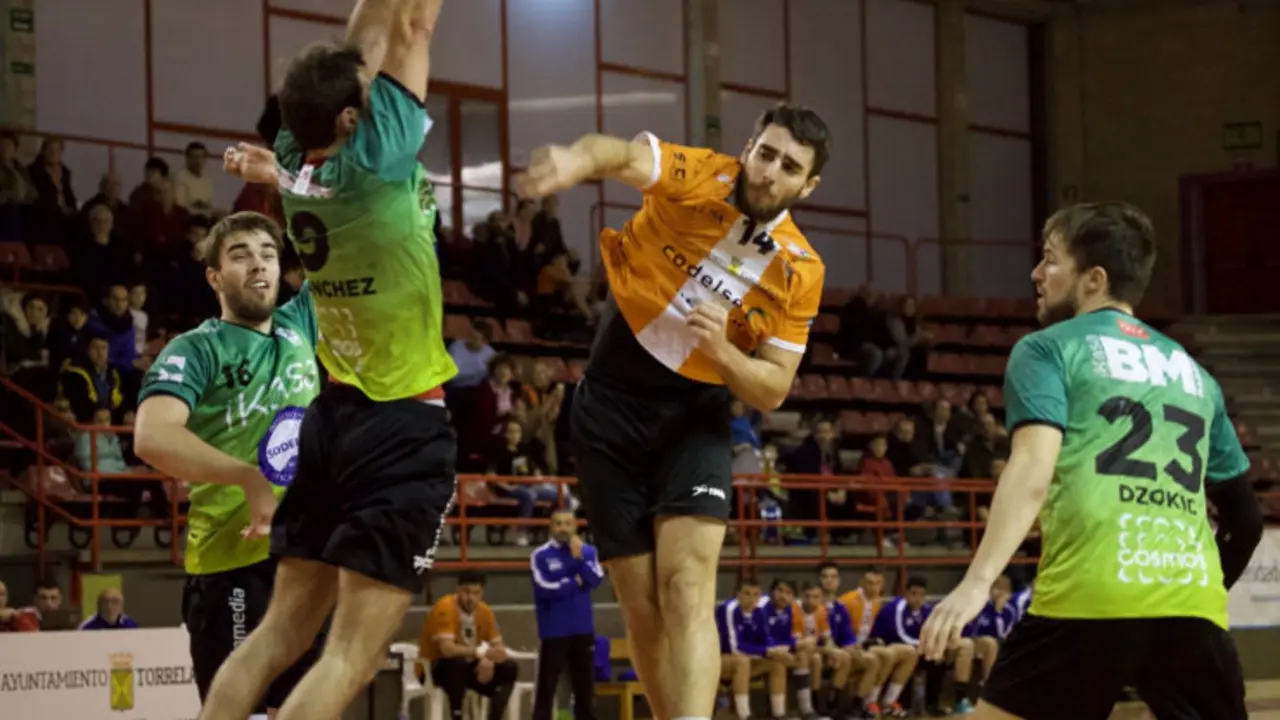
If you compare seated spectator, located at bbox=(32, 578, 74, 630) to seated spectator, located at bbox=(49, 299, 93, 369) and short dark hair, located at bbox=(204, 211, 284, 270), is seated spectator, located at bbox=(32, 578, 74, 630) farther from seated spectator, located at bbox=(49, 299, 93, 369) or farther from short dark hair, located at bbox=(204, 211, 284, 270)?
short dark hair, located at bbox=(204, 211, 284, 270)

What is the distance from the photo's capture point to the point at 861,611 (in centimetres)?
1745

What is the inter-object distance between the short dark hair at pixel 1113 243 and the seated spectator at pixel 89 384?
418 inches

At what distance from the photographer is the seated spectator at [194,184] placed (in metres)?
18.0

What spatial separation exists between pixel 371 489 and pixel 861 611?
12398mm

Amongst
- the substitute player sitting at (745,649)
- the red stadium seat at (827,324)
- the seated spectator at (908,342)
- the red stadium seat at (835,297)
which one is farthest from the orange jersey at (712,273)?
the red stadium seat at (835,297)

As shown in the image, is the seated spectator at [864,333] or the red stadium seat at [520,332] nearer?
the red stadium seat at [520,332]

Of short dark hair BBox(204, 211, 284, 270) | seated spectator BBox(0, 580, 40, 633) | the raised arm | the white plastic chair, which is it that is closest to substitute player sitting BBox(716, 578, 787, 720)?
the white plastic chair

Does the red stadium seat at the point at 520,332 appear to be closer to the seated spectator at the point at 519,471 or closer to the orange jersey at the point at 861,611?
the seated spectator at the point at 519,471

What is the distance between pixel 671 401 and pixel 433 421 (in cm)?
124

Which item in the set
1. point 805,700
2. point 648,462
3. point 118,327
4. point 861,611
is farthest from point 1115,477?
point 861,611

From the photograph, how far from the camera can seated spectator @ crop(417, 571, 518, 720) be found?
46.1 ft

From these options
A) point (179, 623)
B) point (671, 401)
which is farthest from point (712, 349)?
point (179, 623)

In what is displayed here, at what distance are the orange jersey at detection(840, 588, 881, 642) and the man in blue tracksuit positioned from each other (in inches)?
153

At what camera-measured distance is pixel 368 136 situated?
536 cm
